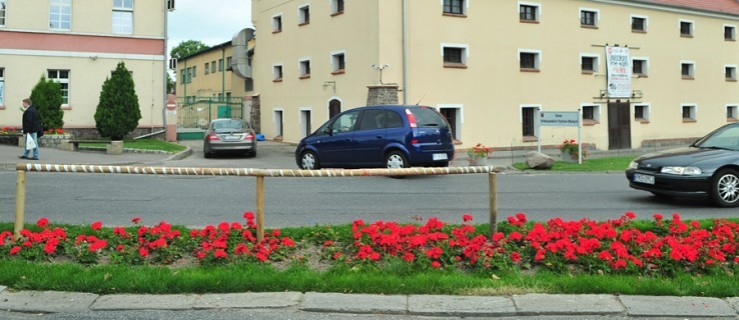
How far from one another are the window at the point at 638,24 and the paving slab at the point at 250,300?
33.2 metres

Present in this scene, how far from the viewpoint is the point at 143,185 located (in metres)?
13.2

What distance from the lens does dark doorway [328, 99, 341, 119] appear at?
3041 centimetres

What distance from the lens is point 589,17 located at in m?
33.3

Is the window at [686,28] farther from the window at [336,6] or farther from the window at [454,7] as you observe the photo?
the window at [336,6]

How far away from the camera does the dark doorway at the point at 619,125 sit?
1351 inches

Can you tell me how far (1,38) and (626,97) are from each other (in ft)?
95.2

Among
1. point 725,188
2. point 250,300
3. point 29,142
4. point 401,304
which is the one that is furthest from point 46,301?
point 29,142

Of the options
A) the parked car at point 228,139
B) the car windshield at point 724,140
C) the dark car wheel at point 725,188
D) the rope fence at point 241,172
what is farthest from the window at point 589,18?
the rope fence at point 241,172

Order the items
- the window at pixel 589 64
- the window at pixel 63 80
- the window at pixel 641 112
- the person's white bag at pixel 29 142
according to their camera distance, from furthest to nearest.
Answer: the window at pixel 641 112 < the window at pixel 589 64 < the window at pixel 63 80 < the person's white bag at pixel 29 142

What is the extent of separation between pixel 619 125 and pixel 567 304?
3144cm

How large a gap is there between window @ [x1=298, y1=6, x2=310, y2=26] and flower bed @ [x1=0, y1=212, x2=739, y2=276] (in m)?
26.3

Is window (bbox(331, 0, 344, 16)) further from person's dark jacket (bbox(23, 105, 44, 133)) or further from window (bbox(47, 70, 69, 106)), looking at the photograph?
person's dark jacket (bbox(23, 105, 44, 133))

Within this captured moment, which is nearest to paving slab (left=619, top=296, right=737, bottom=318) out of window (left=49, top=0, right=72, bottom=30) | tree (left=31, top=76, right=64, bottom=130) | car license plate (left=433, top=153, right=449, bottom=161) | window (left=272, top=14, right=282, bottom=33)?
car license plate (left=433, top=153, right=449, bottom=161)

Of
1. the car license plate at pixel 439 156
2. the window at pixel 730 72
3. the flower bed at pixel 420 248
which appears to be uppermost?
the window at pixel 730 72
